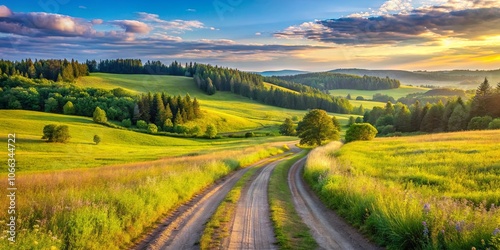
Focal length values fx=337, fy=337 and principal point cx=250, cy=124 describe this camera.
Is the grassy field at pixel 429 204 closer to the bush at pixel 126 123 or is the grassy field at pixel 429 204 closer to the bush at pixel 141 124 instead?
the bush at pixel 141 124

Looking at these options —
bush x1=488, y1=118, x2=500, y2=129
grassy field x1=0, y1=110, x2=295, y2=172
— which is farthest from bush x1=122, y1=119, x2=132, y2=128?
bush x1=488, y1=118, x2=500, y2=129

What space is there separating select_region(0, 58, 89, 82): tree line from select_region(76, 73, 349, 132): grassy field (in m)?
5.75

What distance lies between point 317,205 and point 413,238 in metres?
7.08

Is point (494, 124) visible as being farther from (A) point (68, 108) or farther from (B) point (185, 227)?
(A) point (68, 108)

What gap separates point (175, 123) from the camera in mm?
109250

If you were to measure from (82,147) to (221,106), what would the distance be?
4184 inches

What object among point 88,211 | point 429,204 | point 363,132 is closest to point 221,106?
point 363,132

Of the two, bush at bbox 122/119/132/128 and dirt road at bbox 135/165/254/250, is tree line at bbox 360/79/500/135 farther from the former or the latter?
bush at bbox 122/119/132/128

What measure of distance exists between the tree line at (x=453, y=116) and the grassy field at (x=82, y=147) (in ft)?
153

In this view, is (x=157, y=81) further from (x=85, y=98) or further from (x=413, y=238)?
(x=413, y=238)

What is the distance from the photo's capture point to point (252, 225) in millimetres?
11695

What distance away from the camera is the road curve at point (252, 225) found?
381 inches

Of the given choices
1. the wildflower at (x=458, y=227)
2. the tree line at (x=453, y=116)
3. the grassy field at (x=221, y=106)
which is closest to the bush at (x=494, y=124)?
the tree line at (x=453, y=116)

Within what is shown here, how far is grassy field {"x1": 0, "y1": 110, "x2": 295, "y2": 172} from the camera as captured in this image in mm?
43000
